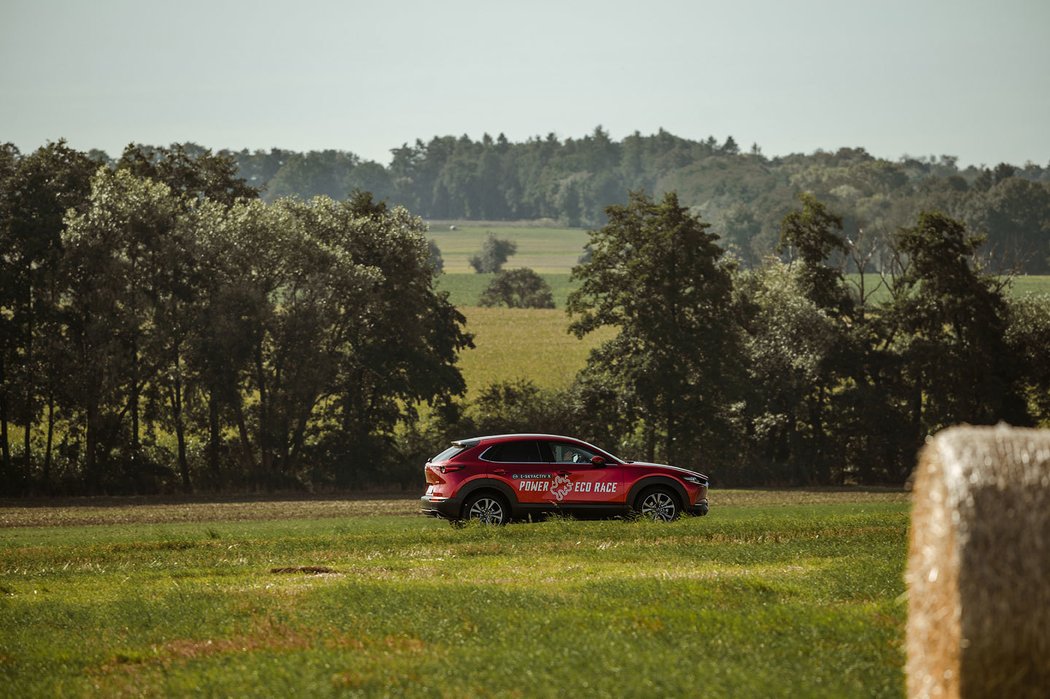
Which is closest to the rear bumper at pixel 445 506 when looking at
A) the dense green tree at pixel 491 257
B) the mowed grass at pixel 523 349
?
the mowed grass at pixel 523 349

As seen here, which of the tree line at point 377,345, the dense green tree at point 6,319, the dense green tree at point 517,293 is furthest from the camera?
the dense green tree at point 517,293

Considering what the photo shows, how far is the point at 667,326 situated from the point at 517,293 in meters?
50.9

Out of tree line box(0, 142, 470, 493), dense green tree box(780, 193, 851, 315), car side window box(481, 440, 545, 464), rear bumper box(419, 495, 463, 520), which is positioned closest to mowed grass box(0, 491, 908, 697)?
rear bumper box(419, 495, 463, 520)

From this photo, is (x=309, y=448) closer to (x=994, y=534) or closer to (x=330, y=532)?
(x=330, y=532)

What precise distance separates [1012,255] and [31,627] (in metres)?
127

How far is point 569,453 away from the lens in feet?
79.7

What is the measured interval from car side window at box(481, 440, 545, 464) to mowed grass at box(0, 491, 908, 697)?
1499mm

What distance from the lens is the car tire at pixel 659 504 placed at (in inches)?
963

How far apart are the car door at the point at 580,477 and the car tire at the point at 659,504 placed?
435 millimetres

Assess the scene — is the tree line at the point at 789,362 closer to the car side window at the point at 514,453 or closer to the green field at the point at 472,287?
the car side window at the point at 514,453

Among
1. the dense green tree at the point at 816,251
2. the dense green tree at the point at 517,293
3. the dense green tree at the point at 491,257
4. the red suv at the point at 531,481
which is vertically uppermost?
the dense green tree at the point at 491,257

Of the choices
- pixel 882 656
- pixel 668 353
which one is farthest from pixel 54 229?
pixel 882 656

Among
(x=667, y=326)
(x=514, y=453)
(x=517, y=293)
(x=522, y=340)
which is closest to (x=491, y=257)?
(x=517, y=293)

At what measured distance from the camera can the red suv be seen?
23906 millimetres
